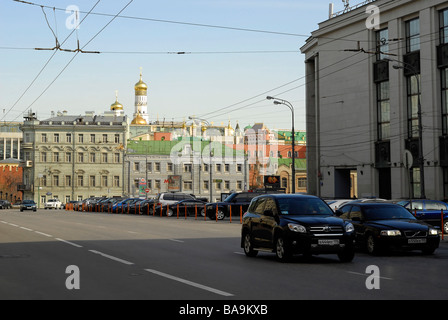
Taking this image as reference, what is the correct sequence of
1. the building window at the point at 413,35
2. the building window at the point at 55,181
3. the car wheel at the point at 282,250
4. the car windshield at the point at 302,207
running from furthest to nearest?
the building window at the point at 55,181, the building window at the point at 413,35, the car windshield at the point at 302,207, the car wheel at the point at 282,250

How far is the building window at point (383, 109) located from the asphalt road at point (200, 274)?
3416 centimetres

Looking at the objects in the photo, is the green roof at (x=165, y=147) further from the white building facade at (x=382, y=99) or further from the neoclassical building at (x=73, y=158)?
the white building facade at (x=382, y=99)

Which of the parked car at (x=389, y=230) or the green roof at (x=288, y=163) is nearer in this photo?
the parked car at (x=389, y=230)

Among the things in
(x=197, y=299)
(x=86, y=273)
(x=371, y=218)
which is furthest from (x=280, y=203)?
(x=197, y=299)

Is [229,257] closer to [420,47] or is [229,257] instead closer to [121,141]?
[420,47]

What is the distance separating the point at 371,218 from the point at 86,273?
29.6 ft

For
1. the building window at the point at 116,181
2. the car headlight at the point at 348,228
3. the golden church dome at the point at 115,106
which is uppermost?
the golden church dome at the point at 115,106

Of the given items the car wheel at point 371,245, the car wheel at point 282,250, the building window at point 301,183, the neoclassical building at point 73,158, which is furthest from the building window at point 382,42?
the building window at point 301,183

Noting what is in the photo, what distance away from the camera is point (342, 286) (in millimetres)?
11227

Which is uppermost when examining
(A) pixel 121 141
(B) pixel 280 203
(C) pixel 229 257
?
(A) pixel 121 141

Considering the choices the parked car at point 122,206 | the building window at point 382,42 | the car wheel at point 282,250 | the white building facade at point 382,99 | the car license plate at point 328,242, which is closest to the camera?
the car license plate at point 328,242

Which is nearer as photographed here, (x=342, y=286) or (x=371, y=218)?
(x=342, y=286)

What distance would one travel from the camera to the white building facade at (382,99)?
157 ft

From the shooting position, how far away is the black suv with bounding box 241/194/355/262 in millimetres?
15227
